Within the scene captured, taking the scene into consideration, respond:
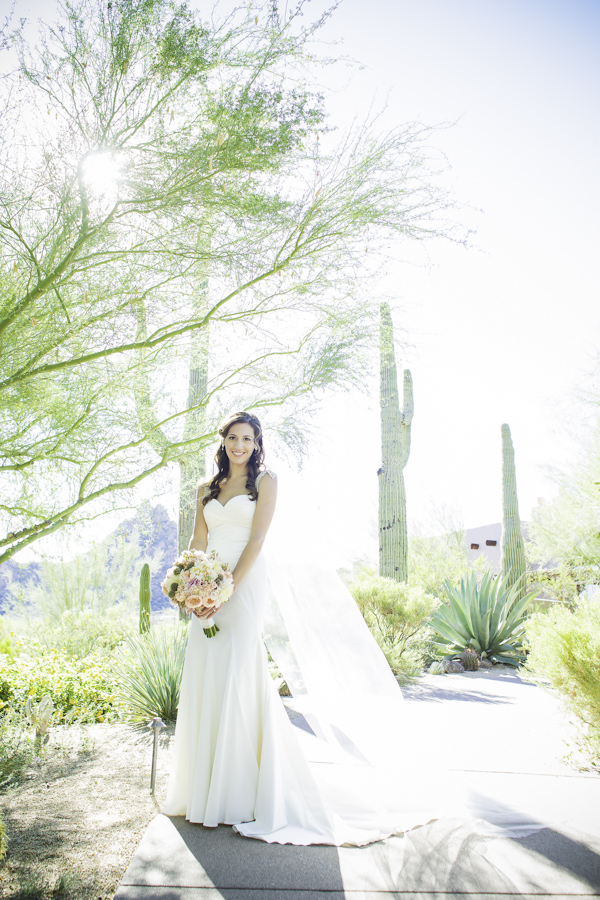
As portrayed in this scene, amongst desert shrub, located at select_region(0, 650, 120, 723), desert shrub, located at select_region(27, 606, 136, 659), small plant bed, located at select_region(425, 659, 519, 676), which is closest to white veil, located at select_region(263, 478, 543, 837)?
desert shrub, located at select_region(0, 650, 120, 723)

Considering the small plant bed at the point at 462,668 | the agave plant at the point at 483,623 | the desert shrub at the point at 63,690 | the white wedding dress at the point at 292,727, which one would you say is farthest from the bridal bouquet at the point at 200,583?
the agave plant at the point at 483,623

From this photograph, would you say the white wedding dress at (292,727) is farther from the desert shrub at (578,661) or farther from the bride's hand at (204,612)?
the desert shrub at (578,661)

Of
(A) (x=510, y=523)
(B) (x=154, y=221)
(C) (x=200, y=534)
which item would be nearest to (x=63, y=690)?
(C) (x=200, y=534)

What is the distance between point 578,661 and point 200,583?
287 cm

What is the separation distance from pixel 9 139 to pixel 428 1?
4.10m

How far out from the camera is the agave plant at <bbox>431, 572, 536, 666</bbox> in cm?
1016

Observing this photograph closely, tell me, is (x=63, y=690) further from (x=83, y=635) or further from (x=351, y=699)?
(x=83, y=635)

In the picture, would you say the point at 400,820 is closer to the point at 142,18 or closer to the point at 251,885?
the point at 251,885

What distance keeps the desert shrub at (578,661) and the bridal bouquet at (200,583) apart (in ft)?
8.74

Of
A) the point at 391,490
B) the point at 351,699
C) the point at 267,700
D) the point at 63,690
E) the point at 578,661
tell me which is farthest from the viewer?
the point at 391,490

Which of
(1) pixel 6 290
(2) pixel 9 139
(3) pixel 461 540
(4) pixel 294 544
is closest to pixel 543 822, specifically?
(4) pixel 294 544

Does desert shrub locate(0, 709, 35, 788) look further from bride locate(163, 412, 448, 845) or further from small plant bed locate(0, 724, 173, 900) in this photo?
bride locate(163, 412, 448, 845)

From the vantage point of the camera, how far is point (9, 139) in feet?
12.5

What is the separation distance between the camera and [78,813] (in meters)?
3.16
